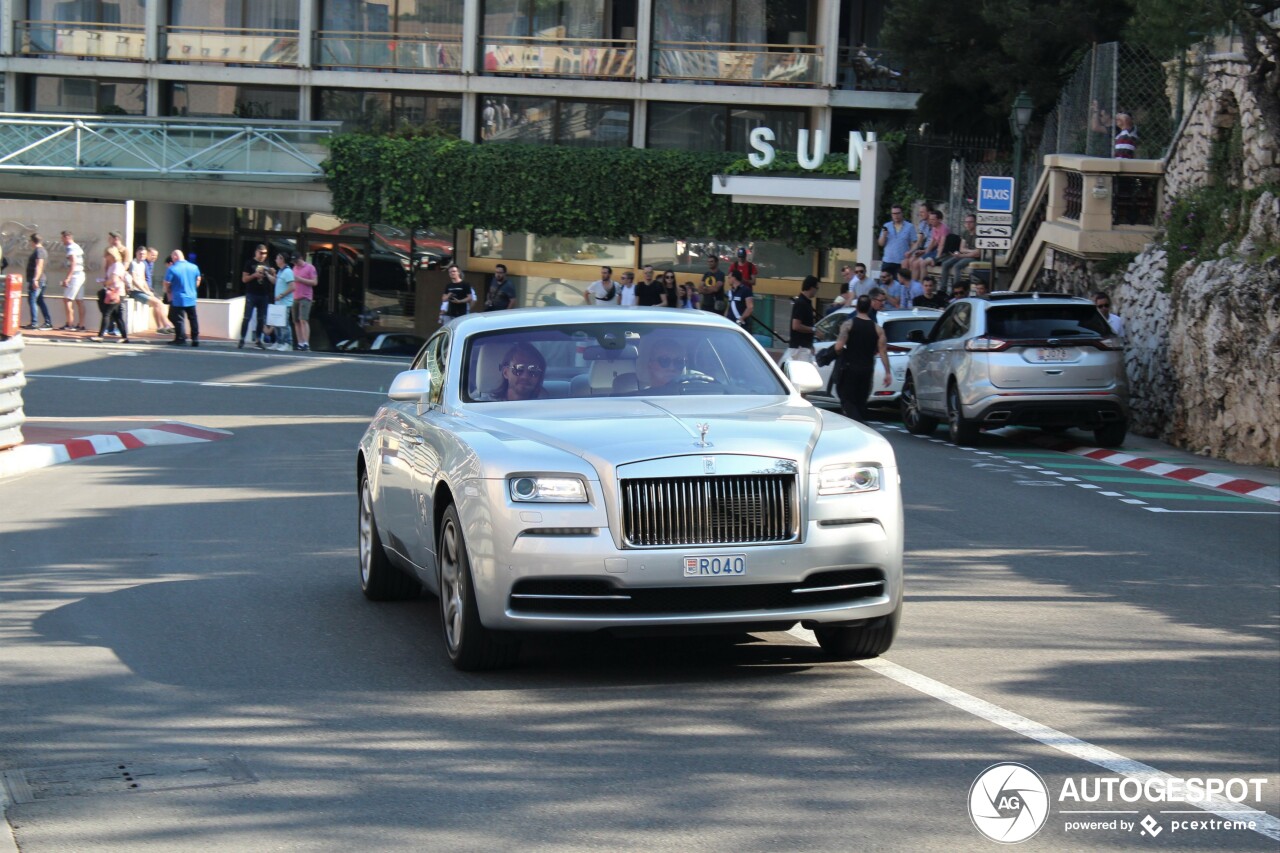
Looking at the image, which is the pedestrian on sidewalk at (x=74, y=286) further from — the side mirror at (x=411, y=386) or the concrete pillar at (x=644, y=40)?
the side mirror at (x=411, y=386)

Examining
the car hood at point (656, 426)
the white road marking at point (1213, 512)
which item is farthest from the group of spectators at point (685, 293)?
the car hood at point (656, 426)

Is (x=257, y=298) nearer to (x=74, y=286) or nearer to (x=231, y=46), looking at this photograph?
(x=74, y=286)

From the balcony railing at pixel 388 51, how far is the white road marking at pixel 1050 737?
4424 centimetres

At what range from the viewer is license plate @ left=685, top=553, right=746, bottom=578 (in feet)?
23.4

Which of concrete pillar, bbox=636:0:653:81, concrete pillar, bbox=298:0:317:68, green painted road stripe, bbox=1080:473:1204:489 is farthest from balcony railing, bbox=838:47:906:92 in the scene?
green painted road stripe, bbox=1080:473:1204:489

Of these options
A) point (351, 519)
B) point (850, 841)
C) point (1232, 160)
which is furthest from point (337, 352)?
point (850, 841)

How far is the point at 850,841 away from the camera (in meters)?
5.28

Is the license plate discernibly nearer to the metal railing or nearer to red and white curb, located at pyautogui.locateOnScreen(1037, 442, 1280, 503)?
red and white curb, located at pyautogui.locateOnScreen(1037, 442, 1280, 503)

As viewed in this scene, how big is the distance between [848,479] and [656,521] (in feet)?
2.95

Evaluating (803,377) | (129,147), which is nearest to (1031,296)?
(803,377)

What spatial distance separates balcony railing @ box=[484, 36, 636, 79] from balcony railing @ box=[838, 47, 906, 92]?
19.8ft

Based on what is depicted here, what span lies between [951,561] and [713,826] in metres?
6.36

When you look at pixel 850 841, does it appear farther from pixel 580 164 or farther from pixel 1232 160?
pixel 580 164

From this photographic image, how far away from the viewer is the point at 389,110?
167ft
